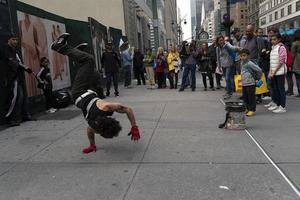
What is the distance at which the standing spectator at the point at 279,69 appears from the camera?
8.34 meters

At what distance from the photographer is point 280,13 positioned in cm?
9112

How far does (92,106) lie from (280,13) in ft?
305

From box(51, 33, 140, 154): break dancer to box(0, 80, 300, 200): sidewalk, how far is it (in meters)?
0.36

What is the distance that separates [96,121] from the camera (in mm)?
5527

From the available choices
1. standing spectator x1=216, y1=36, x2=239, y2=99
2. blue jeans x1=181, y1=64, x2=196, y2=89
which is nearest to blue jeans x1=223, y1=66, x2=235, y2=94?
standing spectator x1=216, y1=36, x2=239, y2=99

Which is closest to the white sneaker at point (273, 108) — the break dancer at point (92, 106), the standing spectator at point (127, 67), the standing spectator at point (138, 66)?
the break dancer at point (92, 106)

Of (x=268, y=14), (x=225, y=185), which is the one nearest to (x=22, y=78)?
(x=225, y=185)

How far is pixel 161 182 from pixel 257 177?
3.64ft

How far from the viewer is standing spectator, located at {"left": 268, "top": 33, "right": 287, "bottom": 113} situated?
834 cm

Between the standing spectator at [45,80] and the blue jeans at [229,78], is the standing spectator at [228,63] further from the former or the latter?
the standing spectator at [45,80]

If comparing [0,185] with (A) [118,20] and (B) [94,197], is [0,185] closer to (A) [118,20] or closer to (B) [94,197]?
(B) [94,197]

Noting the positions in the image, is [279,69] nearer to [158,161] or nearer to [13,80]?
[158,161]

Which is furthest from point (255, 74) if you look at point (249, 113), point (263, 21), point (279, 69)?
point (263, 21)

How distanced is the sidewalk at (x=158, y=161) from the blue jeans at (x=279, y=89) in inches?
13.3
